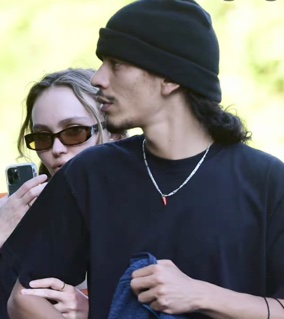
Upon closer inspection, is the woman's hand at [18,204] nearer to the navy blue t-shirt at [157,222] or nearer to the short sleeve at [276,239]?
the navy blue t-shirt at [157,222]

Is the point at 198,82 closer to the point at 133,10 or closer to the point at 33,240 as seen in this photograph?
the point at 133,10

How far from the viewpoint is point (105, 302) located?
2135mm

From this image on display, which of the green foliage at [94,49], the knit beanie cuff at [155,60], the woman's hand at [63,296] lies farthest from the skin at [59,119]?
the green foliage at [94,49]

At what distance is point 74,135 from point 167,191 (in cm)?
77

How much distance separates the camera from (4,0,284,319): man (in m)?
2.12

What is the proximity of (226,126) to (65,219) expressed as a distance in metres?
0.41

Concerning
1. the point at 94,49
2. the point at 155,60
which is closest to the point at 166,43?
the point at 155,60

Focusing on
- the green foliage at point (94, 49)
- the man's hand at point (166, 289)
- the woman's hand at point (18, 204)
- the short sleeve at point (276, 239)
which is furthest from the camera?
the green foliage at point (94, 49)

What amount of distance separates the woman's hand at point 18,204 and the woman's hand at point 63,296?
47 centimetres

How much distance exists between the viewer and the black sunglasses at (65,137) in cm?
287

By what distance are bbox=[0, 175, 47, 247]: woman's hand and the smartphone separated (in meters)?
0.09

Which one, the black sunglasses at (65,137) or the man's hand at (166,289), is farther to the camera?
the black sunglasses at (65,137)

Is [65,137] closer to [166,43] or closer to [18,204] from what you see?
[18,204]

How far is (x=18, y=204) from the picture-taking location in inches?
112
